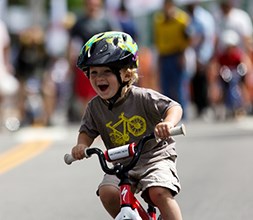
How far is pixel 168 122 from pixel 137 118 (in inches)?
17.0

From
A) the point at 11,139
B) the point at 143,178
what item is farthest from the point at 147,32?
the point at 143,178

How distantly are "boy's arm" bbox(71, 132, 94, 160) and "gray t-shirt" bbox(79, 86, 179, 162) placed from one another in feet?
0.44

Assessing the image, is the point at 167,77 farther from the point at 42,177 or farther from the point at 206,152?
the point at 42,177

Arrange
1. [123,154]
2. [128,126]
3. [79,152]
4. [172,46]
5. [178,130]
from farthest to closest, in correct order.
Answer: [172,46] → [128,126] → [79,152] → [123,154] → [178,130]

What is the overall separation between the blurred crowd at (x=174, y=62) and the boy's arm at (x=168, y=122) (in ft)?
30.2

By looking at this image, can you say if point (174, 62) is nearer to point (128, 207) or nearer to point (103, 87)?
point (103, 87)

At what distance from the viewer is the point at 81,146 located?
6098 mm

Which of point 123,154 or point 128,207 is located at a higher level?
point 123,154

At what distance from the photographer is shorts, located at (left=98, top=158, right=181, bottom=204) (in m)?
6.07

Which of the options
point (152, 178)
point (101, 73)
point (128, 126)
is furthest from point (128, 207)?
point (101, 73)

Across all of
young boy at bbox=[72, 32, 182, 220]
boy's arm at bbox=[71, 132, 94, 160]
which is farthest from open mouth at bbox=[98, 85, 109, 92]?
boy's arm at bbox=[71, 132, 94, 160]

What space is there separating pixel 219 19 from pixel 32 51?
412 cm

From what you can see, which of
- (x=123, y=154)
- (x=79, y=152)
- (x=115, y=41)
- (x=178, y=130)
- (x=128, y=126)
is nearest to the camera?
(x=178, y=130)

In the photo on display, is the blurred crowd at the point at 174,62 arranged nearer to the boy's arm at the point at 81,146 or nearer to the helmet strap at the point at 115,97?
the boy's arm at the point at 81,146
